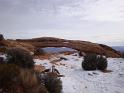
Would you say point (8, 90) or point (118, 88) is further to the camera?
point (118, 88)

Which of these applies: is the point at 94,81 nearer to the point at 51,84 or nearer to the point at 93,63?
the point at 93,63

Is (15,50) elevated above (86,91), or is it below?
above

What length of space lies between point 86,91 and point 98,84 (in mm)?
1816

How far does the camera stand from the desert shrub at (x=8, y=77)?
680 centimetres

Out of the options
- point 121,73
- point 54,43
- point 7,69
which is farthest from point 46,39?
point 7,69

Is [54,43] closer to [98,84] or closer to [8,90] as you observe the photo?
[98,84]

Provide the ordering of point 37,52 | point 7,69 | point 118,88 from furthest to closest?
point 37,52 → point 118,88 → point 7,69

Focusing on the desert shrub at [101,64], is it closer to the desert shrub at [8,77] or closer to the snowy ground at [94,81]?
the snowy ground at [94,81]

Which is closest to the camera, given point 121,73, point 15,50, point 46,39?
point 15,50

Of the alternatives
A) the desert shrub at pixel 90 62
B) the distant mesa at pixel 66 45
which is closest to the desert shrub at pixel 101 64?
the desert shrub at pixel 90 62

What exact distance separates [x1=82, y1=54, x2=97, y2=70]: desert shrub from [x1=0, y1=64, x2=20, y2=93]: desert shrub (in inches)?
439

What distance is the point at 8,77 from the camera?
7027mm

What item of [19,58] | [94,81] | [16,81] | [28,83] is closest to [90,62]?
[94,81]

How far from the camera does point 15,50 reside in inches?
584
